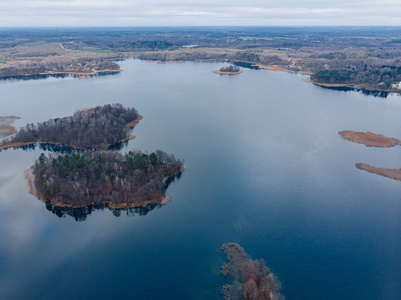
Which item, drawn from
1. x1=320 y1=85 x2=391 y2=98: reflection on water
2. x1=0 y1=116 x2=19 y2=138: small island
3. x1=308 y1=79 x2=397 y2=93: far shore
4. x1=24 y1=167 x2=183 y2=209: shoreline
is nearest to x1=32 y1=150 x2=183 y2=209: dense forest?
x1=24 y1=167 x2=183 y2=209: shoreline

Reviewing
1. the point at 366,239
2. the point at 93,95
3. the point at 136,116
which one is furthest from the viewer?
the point at 93,95

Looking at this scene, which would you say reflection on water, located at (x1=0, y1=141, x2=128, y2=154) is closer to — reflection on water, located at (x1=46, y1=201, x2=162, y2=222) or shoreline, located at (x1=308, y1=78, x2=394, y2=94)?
reflection on water, located at (x1=46, y1=201, x2=162, y2=222)

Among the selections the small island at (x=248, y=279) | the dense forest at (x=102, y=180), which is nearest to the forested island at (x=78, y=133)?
the dense forest at (x=102, y=180)

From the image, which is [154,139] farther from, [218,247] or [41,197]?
[218,247]

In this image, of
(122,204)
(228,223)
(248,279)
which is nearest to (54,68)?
(122,204)

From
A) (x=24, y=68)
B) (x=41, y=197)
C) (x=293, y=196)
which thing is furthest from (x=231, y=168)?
(x=24, y=68)

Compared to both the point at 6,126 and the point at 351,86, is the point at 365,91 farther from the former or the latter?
the point at 6,126
